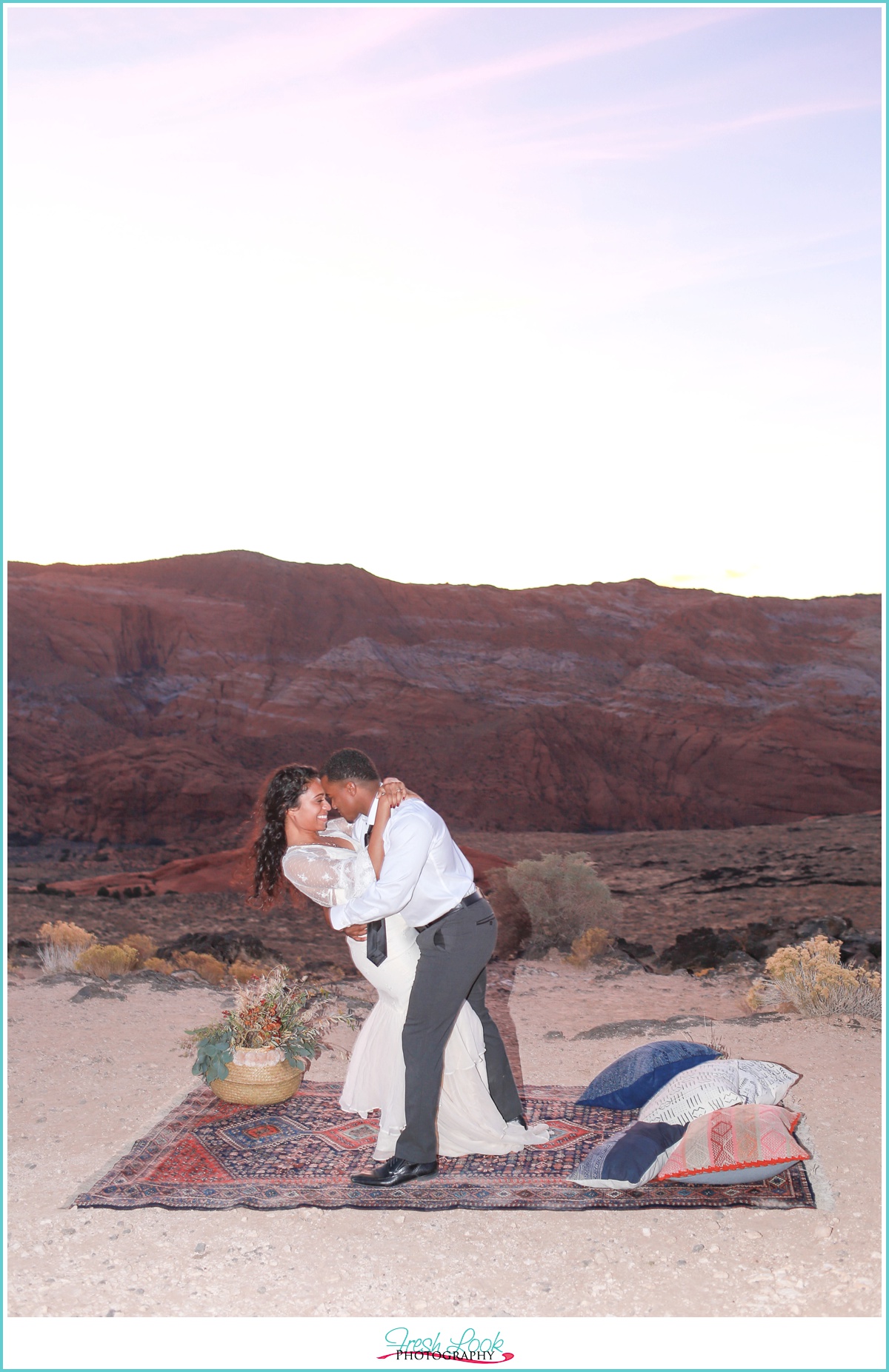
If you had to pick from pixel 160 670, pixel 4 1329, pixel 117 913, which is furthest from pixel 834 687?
pixel 4 1329

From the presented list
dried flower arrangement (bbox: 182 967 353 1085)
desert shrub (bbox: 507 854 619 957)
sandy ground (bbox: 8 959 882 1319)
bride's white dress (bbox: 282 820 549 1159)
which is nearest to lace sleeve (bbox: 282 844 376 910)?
bride's white dress (bbox: 282 820 549 1159)

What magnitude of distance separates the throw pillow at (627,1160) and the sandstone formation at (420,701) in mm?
23190

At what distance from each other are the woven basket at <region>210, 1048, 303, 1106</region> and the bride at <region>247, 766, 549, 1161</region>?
0.44 metres

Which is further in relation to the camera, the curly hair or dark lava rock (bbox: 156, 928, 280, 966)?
dark lava rock (bbox: 156, 928, 280, 966)

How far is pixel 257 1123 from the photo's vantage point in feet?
16.0

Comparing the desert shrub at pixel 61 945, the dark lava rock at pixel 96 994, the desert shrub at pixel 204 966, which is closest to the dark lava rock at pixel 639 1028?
the dark lava rock at pixel 96 994

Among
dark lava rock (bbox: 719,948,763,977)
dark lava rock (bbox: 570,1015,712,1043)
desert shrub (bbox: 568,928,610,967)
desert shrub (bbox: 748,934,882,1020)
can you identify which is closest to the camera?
dark lava rock (bbox: 570,1015,712,1043)

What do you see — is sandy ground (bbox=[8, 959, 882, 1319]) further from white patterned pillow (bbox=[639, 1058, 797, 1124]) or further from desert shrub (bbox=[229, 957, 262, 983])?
desert shrub (bbox=[229, 957, 262, 983])

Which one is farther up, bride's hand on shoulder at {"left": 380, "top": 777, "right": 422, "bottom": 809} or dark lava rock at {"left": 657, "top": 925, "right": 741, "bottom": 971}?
bride's hand on shoulder at {"left": 380, "top": 777, "right": 422, "bottom": 809}

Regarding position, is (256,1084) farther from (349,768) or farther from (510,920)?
(510,920)

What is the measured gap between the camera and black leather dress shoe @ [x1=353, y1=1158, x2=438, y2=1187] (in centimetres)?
418

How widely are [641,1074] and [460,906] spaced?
1.51 meters

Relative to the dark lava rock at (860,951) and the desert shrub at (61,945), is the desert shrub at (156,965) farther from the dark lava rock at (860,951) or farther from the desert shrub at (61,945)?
the dark lava rock at (860,951)

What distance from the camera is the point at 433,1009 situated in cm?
423
